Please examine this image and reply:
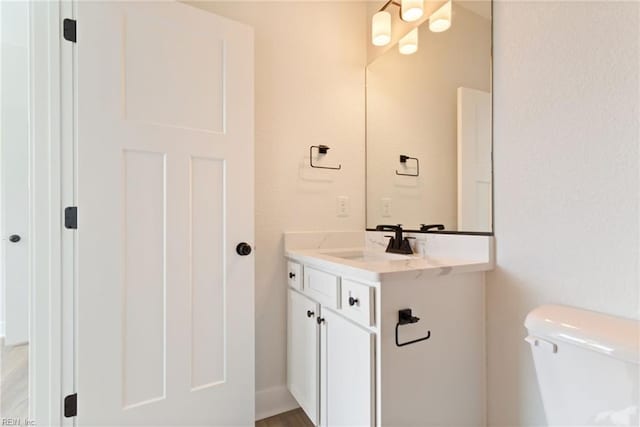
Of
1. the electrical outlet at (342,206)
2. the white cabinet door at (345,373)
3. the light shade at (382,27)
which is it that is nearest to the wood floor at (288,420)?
the white cabinet door at (345,373)

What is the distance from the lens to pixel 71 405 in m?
1.12

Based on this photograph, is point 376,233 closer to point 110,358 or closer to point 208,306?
point 208,306

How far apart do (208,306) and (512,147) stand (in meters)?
1.47

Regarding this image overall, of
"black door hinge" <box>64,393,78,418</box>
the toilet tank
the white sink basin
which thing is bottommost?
"black door hinge" <box>64,393,78,418</box>

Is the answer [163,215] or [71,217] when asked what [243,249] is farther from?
[71,217]

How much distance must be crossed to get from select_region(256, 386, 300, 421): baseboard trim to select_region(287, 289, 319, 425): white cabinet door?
0.26 feet

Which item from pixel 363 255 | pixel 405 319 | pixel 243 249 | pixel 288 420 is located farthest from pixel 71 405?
pixel 363 255

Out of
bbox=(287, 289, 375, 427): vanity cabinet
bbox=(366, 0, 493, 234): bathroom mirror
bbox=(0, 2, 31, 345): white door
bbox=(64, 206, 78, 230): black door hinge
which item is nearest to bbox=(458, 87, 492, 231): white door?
bbox=(366, 0, 493, 234): bathroom mirror

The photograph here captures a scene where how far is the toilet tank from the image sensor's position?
67 cm

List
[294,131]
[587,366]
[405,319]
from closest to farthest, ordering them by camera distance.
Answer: [587,366]
[405,319]
[294,131]

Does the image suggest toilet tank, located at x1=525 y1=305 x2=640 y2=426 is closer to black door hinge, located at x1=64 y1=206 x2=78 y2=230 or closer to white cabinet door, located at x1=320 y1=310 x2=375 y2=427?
white cabinet door, located at x1=320 y1=310 x2=375 y2=427

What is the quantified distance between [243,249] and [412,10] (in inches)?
59.7

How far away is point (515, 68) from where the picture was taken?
3.62ft

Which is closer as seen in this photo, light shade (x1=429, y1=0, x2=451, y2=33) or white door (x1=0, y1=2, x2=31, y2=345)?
light shade (x1=429, y1=0, x2=451, y2=33)
